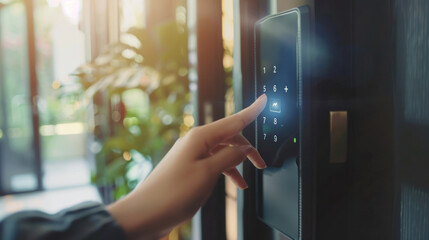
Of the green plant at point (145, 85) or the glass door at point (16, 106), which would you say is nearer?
Result: the green plant at point (145, 85)

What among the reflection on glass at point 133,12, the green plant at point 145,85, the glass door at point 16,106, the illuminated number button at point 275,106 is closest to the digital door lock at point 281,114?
the illuminated number button at point 275,106

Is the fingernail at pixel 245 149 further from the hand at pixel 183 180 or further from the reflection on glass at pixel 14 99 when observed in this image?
the reflection on glass at pixel 14 99

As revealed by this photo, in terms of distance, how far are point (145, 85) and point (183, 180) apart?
1.01 metres

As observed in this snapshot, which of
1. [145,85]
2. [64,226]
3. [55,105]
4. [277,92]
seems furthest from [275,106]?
[55,105]

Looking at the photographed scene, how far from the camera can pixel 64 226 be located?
1.08ft

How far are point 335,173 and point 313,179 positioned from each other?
0.02 meters

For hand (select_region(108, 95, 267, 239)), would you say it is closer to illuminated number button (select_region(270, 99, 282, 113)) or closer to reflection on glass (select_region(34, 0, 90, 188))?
illuminated number button (select_region(270, 99, 282, 113))

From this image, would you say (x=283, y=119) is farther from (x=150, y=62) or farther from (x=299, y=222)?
(x=150, y=62)

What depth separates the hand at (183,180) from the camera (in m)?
0.33

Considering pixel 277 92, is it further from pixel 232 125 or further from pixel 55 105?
pixel 55 105

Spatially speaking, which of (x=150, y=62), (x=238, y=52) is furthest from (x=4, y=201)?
(x=238, y=52)

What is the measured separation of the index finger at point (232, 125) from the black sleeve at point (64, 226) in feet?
0.39

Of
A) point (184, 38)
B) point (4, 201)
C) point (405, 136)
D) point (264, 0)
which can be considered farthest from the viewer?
point (4, 201)

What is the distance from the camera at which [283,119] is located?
0.32m
